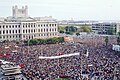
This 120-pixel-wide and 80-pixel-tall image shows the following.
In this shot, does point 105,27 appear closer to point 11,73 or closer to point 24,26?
point 24,26

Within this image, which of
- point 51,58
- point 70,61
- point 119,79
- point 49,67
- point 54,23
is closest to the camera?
point 119,79

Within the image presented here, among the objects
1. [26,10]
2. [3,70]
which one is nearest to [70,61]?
[3,70]

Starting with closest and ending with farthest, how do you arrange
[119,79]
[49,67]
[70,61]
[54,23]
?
[119,79]
[49,67]
[70,61]
[54,23]

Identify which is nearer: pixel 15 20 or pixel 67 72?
pixel 67 72

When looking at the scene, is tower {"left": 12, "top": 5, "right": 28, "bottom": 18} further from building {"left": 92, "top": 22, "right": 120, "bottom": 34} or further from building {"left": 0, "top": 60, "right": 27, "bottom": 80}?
building {"left": 0, "top": 60, "right": 27, "bottom": 80}

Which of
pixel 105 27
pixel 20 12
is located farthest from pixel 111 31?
pixel 20 12

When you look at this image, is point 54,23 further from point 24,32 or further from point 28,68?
point 28,68

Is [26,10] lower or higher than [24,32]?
higher

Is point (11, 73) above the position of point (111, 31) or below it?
above
